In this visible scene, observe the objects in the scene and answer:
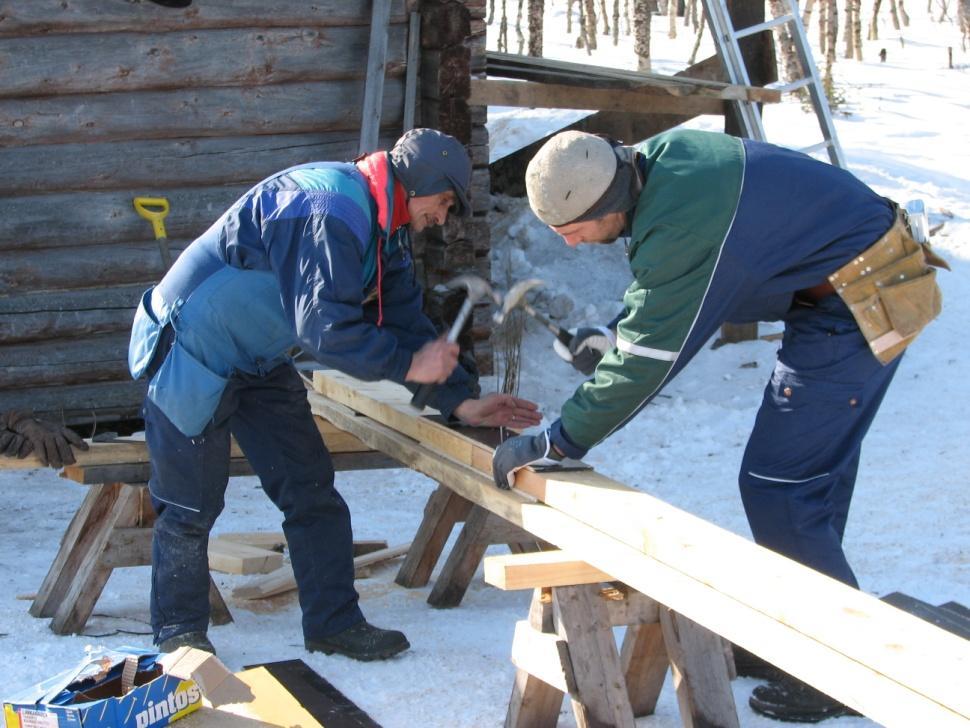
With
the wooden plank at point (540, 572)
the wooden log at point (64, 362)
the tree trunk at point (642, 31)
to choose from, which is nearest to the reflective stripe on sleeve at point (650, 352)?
the wooden plank at point (540, 572)

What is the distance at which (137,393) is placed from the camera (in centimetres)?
672

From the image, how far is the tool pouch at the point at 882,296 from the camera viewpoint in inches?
127

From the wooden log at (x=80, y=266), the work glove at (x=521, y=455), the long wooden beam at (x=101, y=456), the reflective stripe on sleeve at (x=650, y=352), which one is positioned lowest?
the long wooden beam at (x=101, y=456)

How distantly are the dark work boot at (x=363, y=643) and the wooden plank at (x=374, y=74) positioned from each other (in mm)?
3389

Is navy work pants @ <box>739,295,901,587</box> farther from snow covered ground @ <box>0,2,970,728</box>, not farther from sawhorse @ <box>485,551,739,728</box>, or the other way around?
snow covered ground @ <box>0,2,970,728</box>

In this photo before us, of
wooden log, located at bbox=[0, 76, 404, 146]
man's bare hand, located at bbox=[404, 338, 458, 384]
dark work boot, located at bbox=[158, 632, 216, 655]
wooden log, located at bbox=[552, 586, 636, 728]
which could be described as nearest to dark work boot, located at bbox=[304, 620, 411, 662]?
dark work boot, located at bbox=[158, 632, 216, 655]

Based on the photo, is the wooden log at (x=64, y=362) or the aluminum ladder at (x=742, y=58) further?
the aluminum ladder at (x=742, y=58)

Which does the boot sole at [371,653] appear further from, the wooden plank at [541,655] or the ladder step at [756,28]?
the ladder step at [756,28]

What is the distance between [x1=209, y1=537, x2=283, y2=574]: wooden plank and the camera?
4.68 m

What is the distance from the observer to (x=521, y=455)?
3254 mm

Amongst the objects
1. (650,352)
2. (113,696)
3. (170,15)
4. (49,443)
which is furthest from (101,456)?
(170,15)

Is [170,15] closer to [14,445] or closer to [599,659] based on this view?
[14,445]

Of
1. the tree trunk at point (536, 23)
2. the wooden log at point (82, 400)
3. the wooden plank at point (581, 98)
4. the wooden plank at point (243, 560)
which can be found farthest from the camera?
the tree trunk at point (536, 23)

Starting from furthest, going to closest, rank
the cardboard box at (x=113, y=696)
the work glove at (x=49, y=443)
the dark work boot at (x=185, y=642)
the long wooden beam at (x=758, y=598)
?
the work glove at (x=49, y=443) < the dark work boot at (x=185, y=642) < the cardboard box at (x=113, y=696) < the long wooden beam at (x=758, y=598)
